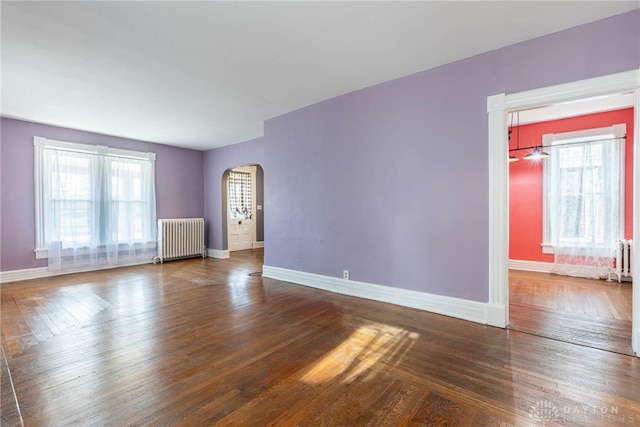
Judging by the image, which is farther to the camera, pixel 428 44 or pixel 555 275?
pixel 555 275

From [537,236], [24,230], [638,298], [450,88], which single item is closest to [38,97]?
[24,230]

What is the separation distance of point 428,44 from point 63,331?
4.47 meters

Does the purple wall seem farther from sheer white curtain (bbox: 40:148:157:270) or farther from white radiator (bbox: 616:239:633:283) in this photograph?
white radiator (bbox: 616:239:633:283)

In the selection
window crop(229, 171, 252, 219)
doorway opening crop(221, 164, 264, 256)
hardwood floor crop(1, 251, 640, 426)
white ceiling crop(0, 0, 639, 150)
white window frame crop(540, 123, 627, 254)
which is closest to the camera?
hardwood floor crop(1, 251, 640, 426)

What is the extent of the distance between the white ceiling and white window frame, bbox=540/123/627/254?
3116 mm

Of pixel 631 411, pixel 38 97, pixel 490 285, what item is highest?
pixel 38 97

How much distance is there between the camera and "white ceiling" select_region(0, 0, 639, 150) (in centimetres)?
222

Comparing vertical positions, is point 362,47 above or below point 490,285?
above

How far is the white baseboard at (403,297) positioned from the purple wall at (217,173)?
10.1 ft

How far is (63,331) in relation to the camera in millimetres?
2775

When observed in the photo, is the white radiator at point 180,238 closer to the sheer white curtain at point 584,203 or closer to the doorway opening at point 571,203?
the doorway opening at point 571,203

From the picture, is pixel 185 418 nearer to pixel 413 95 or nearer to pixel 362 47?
pixel 362 47

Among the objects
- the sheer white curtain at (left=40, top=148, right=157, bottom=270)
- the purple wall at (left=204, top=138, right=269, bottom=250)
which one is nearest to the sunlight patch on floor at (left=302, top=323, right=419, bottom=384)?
the purple wall at (left=204, top=138, right=269, bottom=250)

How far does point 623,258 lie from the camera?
4.27 metres
